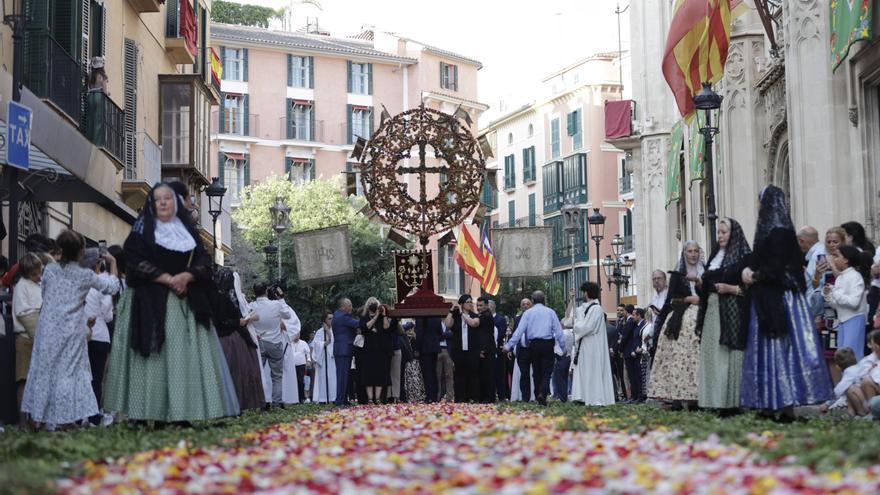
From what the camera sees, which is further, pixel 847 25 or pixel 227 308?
pixel 847 25

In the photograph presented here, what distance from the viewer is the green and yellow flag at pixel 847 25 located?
62.4 ft

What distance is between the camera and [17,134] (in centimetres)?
1437

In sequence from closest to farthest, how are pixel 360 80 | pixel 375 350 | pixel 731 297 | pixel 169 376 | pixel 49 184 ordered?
1. pixel 169 376
2. pixel 731 297
3. pixel 49 184
4. pixel 375 350
5. pixel 360 80

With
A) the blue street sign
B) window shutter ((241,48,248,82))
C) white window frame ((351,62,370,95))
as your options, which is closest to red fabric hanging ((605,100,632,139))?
white window frame ((351,62,370,95))

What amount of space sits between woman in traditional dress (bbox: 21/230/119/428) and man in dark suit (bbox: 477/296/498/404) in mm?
12954

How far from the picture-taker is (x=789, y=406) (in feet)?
40.7

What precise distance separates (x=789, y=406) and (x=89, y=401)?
604 centimetres

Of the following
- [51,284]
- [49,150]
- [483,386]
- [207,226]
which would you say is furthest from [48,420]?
[207,226]

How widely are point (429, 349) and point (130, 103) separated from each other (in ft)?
36.2

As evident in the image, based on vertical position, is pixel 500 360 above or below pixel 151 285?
below

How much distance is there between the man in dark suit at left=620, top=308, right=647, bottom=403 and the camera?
24.3 m

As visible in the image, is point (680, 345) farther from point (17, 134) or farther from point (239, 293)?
point (17, 134)

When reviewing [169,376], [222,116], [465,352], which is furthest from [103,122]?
[222,116]

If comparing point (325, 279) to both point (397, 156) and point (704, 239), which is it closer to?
point (397, 156)
